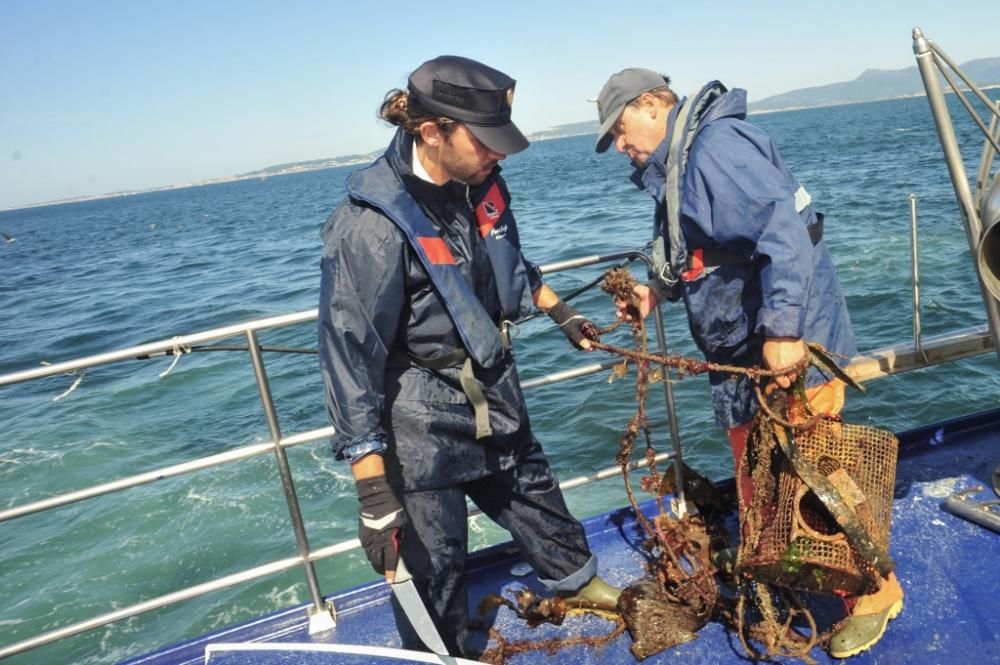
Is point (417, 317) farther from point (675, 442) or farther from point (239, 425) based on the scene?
point (239, 425)

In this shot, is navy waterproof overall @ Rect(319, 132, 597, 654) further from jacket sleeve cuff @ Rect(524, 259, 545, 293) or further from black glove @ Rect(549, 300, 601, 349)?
black glove @ Rect(549, 300, 601, 349)

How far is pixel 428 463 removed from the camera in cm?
255

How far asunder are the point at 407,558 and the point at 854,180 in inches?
1164

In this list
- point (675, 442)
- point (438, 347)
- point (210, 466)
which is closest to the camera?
point (438, 347)

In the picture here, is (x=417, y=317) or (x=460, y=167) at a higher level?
(x=460, y=167)

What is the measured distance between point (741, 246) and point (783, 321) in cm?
31

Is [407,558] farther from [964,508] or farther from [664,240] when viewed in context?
[964,508]

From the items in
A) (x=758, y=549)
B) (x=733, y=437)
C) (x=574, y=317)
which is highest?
(x=574, y=317)

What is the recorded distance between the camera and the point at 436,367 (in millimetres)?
2525

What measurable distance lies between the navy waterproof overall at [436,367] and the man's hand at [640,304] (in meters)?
0.49

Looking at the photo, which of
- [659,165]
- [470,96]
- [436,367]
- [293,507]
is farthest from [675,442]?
[470,96]

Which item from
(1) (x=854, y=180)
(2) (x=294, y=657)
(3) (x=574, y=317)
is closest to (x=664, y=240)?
(3) (x=574, y=317)

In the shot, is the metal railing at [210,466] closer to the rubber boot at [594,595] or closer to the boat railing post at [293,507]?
the boat railing post at [293,507]

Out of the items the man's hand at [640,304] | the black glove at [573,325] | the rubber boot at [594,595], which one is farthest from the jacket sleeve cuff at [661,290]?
the rubber boot at [594,595]
